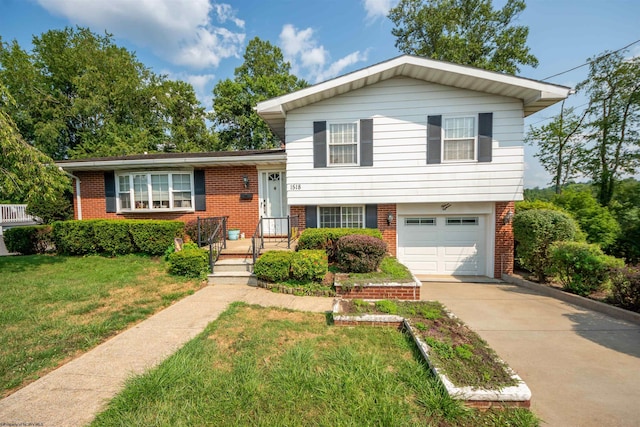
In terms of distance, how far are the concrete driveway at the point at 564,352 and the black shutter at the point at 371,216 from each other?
8.45 ft

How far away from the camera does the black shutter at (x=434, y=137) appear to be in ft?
23.2

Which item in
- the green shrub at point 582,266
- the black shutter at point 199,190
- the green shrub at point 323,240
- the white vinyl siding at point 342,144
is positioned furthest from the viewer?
the black shutter at point 199,190

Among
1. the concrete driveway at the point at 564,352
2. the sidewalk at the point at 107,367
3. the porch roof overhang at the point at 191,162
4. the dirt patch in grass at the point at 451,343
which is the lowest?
the concrete driveway at the point at 564,352

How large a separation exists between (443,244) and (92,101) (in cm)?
2768

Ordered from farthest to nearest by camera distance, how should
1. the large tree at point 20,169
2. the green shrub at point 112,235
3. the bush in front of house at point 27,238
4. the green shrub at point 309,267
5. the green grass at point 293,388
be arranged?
the bush in front of house at point 27,238 → the green shrub at point 112,235 → the large tree at point 20,169 → the green shrub at point 309,267 → the green grass at point 293,388

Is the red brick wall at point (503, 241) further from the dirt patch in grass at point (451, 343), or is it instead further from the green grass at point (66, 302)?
the green grass at point (66, 302)

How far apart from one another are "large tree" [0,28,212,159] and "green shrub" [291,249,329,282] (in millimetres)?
20520

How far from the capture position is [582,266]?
17.6 feet

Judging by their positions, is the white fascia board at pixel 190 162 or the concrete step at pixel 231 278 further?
the white fascia board at pixel 190 162

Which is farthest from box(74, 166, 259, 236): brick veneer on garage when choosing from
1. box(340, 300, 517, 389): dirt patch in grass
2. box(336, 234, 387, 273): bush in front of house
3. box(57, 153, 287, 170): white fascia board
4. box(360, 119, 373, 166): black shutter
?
box(340, 300, 517, 389): dirt patch in grass

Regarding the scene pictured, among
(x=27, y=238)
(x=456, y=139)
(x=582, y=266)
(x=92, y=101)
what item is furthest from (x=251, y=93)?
(x=582, y=266)

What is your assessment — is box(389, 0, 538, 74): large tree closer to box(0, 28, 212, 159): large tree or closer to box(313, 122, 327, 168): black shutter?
box(313, 122, 327, 168): black shutter

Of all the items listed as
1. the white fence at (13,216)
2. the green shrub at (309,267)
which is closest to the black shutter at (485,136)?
the green shrub at (309,267)

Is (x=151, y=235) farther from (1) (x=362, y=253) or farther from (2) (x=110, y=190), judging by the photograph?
(1) (x=362, y=253)
